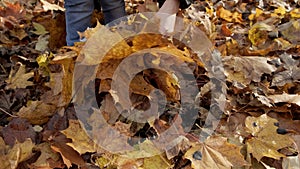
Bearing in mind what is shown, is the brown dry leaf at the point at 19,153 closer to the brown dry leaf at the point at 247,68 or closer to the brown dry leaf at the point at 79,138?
the brown dry leaf at the point at 79,138

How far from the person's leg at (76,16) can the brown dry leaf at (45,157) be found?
1.95ft

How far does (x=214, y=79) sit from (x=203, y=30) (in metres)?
0.29

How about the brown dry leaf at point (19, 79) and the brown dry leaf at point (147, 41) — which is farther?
the brown dry leaf at point (19, 79)

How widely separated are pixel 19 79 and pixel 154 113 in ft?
1.91

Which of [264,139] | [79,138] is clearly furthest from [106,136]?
[264,139]

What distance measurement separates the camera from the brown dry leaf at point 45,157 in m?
1.05

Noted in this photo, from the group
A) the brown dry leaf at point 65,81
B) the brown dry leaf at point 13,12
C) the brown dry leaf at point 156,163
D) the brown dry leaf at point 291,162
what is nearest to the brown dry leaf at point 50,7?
the brown dry leaf at point 13,12

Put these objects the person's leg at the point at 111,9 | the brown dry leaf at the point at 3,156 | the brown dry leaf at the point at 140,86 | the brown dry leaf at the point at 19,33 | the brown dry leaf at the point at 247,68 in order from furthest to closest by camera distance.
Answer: the brown dry leaf at the point at 19,33 < the person's leg at the point at 111,9 < the brown dry leaf at the point at 247,68 < the brown dry leaf at the point at 140,86 < the brown dry leaf at the point at 3,156

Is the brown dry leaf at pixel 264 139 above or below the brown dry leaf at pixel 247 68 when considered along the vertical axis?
below

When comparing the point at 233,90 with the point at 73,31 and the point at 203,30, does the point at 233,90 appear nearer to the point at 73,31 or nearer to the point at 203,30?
the point at 203,30

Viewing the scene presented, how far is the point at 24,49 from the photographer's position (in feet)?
5.59

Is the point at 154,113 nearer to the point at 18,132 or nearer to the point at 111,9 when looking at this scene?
the point at 18,132

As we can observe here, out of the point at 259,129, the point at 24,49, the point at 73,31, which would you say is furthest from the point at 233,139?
the point at 24,49

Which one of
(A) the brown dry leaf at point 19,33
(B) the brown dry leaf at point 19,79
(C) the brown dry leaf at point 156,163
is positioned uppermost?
(A) the brown dry leaf at point 19,33
